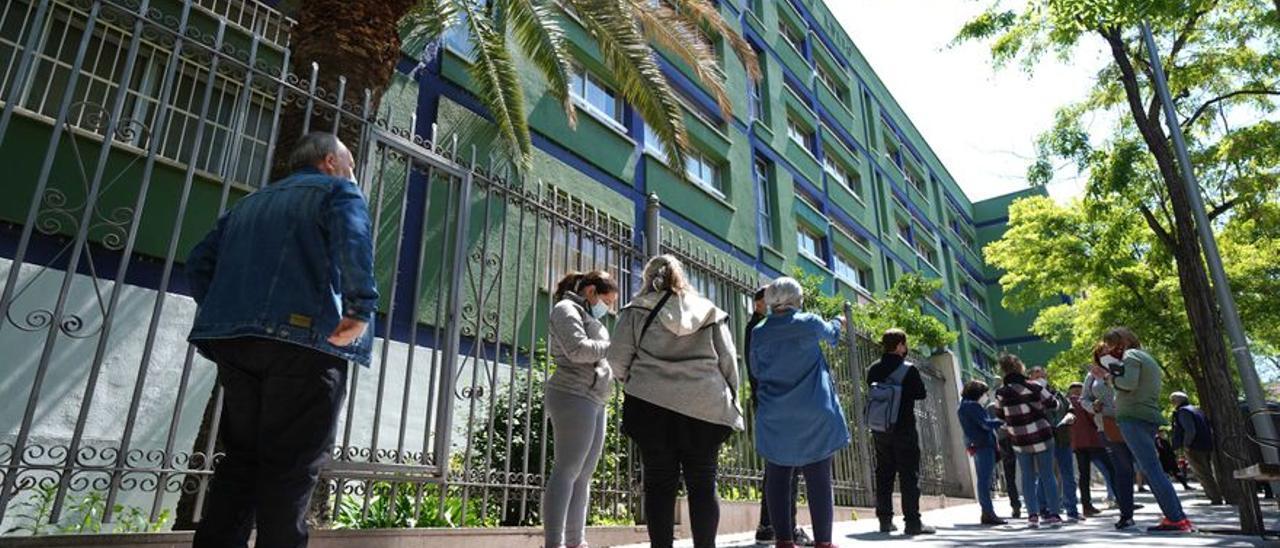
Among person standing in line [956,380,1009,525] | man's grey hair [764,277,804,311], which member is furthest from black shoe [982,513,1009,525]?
man's grey hair [764,277,804,311]

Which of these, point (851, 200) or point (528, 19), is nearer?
point (528, 19)

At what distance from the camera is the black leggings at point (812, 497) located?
14.3 feet

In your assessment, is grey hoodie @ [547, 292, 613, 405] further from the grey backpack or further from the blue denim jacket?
the grey backpack

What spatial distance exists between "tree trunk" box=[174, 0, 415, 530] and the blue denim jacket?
211 cm

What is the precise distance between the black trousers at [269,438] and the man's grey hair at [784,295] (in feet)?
9.22

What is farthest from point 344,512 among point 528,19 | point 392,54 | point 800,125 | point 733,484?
point 800,125

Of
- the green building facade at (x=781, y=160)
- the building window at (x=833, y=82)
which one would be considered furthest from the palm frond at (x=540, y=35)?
the building window at (x=833, y=82)

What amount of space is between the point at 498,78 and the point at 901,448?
6.82 m

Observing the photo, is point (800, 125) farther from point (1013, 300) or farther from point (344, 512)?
point (344, 512)

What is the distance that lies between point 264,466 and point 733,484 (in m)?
5.54

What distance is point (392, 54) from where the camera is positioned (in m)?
5.57

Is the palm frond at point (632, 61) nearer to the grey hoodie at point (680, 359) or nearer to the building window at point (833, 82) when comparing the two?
the grey hoodie at point (680, 359)

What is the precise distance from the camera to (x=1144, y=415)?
6.11 meters

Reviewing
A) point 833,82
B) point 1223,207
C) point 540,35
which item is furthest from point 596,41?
point 833,82
